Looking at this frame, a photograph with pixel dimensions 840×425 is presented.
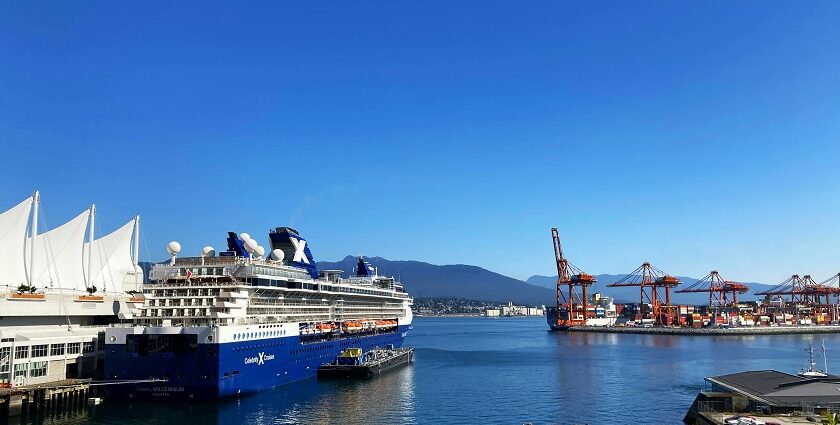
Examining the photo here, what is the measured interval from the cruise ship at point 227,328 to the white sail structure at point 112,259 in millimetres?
18382

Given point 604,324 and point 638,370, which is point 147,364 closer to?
point 638,370

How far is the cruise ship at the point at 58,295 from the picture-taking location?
39719 millimetres

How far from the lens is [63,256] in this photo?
186ft

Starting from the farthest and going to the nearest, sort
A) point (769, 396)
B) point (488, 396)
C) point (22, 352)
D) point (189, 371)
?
point (488, 396), point (22, 352), point (189, 371), point (769, 396)

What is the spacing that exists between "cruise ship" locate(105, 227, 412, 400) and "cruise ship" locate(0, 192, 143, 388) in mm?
5018

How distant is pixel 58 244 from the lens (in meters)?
56.7

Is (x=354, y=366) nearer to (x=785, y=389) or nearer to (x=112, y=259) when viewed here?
(x=112, y=259)

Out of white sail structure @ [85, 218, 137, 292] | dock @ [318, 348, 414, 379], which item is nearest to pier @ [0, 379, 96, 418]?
dock @ [318, 348, 414, 379]

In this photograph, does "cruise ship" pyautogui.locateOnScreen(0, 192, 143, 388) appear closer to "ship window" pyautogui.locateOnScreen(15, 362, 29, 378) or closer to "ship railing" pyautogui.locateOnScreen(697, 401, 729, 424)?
"ship window" pyautogui.locateOnScreen(15, 362, 29, 378)

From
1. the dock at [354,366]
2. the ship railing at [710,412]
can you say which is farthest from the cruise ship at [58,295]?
the ship railing at [710,412]

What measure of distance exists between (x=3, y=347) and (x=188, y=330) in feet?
35.6

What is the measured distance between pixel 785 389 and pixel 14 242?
175 ft

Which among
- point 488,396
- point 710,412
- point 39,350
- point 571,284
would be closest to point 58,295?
point 39,350

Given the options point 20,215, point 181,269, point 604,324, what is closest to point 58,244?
point 20,215
